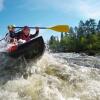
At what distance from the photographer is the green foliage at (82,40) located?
6703 centimetres

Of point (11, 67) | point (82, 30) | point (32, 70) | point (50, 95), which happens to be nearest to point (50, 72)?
point (32, 70)

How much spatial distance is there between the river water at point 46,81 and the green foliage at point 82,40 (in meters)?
41.6

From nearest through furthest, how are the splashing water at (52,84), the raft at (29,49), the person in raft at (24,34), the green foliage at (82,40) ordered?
the splashing water at (52,84)
the raft at (29,49)
the person in raft at (24,34)
the green foliage at (82,40)

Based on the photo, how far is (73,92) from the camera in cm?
927

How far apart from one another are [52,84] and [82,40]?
64.3 meters

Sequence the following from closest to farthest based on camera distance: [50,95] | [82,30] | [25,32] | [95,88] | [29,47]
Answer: [50,95] → [95,88] → [29,47] → [25,32] → [82,30]

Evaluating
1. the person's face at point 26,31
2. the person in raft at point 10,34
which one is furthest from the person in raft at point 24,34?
the person in raft at point 10,34

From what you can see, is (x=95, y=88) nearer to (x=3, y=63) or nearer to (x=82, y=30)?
(x=3, y=63)

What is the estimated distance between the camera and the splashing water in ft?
28.9

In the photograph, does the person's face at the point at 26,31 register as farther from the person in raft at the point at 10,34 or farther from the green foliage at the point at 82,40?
the green foliage at the point at 82,40

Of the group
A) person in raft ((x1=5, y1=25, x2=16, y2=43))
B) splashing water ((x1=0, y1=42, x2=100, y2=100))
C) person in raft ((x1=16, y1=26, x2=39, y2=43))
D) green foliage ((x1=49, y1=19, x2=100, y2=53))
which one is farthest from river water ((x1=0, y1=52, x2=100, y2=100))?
green foliage ((x1=49, y1=19, x2=100, y2=53))

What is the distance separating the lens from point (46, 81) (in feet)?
32.0

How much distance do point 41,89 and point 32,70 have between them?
1897 mm

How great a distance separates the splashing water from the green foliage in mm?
41680
